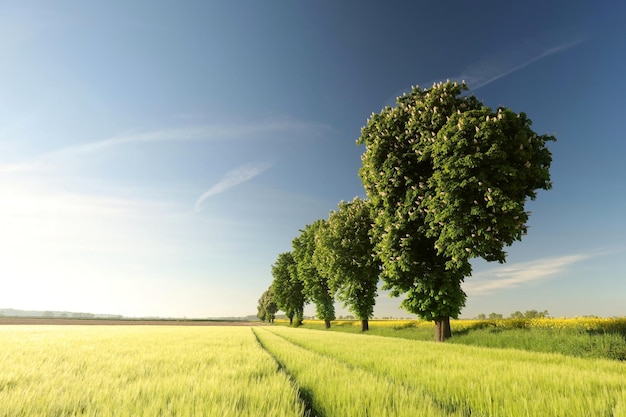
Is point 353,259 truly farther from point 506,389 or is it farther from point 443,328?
point 506,389

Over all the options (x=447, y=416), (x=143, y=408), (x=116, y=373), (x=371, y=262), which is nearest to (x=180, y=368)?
(x=116, y=373)

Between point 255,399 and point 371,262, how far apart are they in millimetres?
28498

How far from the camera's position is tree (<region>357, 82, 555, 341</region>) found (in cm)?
1603

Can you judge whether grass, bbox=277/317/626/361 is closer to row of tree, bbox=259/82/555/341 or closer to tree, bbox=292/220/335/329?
row of tree, bbox=259/82/555/341

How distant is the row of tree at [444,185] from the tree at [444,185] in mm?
54

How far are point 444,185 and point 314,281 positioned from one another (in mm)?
33249

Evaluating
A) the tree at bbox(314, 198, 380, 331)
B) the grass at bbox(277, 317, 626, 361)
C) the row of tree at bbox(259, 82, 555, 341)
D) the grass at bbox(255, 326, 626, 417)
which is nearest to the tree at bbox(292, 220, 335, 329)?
the tree at bbox(314, 198, 380, 331)

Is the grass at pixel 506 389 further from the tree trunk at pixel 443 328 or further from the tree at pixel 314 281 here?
the tree at pixel 314 281

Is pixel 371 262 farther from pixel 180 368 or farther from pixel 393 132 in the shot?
pixel 180 368

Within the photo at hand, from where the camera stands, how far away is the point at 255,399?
3.65 meters

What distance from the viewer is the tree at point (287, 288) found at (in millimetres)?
64400

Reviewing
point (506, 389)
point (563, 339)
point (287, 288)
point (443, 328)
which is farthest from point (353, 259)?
point (287, 288)

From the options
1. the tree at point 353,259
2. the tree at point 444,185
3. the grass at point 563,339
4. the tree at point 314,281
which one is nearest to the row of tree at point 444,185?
the tree at point 444,185

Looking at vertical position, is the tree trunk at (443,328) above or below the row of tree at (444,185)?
below
